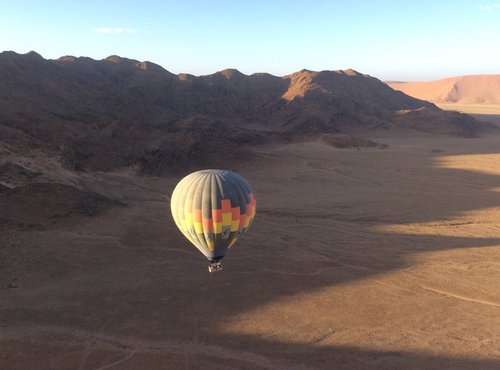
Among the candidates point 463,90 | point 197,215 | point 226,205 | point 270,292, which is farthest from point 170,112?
point 463,90

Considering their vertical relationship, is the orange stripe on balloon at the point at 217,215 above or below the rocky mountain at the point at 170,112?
below

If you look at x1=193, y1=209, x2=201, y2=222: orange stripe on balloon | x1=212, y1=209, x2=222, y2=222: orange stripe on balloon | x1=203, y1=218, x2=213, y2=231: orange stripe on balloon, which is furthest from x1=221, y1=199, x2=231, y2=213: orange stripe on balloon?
x1=193, y1=209, x2=201, y2=222: orange stripe on balloon

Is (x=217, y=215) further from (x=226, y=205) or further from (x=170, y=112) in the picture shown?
(x=170, y=112)

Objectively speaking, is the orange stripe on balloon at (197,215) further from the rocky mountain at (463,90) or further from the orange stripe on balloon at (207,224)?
the rocky mountain at (463,90)

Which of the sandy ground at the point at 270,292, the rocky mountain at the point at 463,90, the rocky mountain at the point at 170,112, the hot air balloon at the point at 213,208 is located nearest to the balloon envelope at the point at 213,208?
the hot air balloon at the point at 213,208

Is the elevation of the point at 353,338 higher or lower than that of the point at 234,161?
lower

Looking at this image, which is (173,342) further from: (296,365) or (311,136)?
(311,136)

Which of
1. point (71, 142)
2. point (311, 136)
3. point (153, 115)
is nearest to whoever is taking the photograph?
point (71, 142)

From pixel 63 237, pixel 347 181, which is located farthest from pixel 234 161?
pixel 63 237
